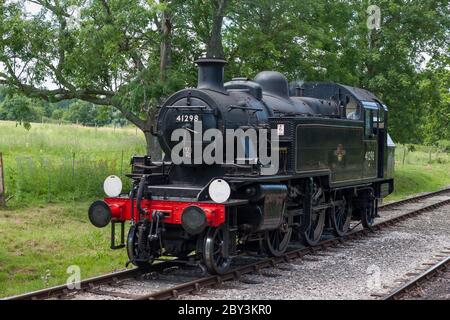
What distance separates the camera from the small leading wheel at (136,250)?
9.46 metres

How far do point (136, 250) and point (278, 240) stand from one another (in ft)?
8.66

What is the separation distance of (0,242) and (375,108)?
8281mm

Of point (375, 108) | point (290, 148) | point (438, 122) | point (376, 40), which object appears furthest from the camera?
point (438, 122)

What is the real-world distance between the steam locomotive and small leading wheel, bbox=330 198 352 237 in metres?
0.61

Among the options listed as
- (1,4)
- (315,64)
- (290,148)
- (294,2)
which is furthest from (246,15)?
(290,148)

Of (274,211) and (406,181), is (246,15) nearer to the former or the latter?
(274,211)

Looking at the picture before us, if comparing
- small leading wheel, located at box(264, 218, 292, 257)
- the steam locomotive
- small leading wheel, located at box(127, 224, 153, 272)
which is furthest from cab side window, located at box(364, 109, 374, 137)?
small leading wheel, located at box(127, 224, 153, 272)

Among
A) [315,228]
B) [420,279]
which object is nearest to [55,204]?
[315,228]

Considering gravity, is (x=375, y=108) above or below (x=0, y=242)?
above

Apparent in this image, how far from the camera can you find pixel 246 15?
56.0 ft

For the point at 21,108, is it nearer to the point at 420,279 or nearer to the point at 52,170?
the point at 52,170

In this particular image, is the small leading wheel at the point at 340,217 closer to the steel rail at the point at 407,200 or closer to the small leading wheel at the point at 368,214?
the small leading wheel at the point at 368,214

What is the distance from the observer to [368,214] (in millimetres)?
14844

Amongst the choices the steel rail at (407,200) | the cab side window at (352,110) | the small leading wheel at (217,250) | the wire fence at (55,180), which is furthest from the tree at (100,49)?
the steel rail at (407,200)
